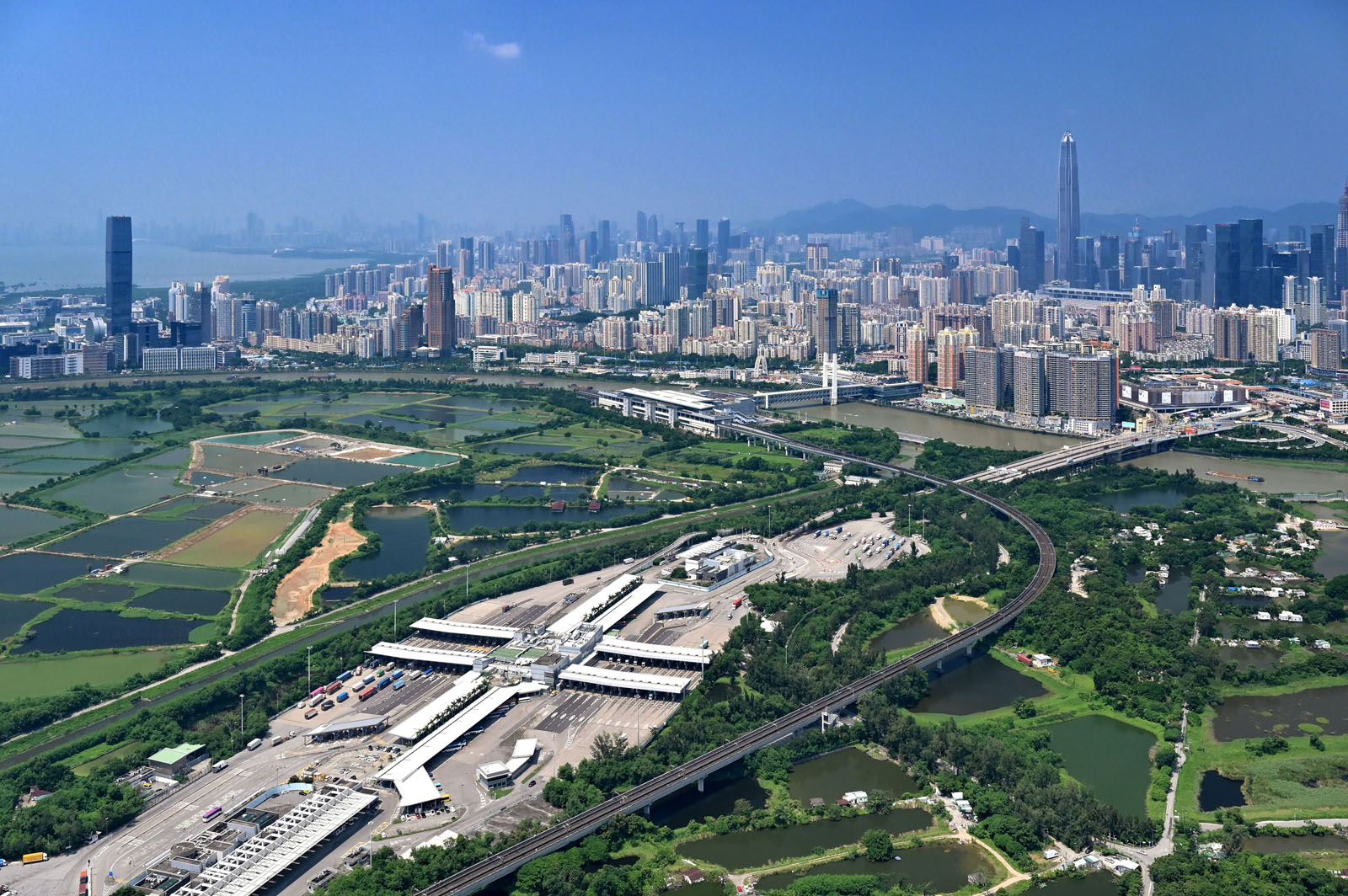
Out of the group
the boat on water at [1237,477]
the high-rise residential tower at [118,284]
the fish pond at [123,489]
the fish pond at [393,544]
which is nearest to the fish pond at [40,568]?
the fish pond at [123,489]

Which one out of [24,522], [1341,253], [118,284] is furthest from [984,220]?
[24,522]

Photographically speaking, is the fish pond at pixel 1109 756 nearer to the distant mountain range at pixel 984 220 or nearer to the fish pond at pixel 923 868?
the fish pond at pixel 923 868

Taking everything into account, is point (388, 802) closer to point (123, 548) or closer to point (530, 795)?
point (530, 795)

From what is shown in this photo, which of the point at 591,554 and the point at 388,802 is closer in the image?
the point at 388,802

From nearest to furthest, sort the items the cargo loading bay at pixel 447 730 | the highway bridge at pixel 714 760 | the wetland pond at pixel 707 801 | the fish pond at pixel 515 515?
the highway bridge at pixel 714 760 < the cargo loading bay at pixel 447 730 < the wetland pond at pixel 707 801 < the fish pond at pixel 515 515

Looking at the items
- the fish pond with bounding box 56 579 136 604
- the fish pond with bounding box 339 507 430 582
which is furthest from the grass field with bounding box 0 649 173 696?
the fish pond with bounding box 339 507 430 582

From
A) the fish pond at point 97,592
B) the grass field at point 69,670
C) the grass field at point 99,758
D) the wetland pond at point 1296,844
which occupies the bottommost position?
the wetland pond at point 1296,844

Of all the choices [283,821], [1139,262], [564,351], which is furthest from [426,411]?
[1139,262]
